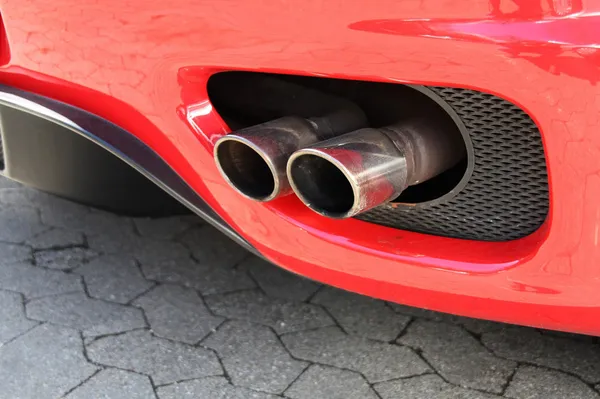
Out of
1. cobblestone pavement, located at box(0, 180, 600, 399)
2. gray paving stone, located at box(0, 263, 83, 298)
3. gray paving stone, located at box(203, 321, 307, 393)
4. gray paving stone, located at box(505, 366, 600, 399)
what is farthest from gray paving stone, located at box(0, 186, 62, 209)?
gray paving stone, located at box(505, 366, 600, 399)

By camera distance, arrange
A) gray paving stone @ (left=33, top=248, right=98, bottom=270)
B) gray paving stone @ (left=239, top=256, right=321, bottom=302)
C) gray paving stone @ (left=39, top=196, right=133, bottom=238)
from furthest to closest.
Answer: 1. gray paving stone @ (left=39, top=196, right=133, bottom=238)
2. gray paving stone @ (left=33, top=248, right=98, bottom=270)
3. gray paving stone @ (left=239, top=256, right=321, bottom=302)

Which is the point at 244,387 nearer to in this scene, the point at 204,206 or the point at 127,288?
the point at 204,206

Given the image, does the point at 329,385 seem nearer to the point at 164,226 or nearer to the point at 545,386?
the point at 545,386

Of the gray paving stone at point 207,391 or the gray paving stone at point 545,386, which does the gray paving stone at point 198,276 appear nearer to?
the gray paving stone at point 207,391

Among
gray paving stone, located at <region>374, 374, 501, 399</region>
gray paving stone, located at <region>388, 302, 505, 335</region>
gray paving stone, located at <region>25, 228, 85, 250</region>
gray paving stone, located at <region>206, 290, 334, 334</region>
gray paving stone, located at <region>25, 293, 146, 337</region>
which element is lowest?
gray paving stone, located at <region>388, 302, 505, 335</region>

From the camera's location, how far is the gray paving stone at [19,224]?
102 inches

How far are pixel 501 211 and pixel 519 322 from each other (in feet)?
0.70

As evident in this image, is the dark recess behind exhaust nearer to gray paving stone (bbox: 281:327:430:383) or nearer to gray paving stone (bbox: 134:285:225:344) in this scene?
gray paving stone (bbox: 281:327:430:383)


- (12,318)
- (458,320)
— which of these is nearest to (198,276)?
(12,318)

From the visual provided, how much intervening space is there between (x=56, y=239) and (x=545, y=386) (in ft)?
5.47

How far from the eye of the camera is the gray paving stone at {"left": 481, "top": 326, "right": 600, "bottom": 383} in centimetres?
179

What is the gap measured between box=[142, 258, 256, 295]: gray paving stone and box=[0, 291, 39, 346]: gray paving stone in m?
0.38

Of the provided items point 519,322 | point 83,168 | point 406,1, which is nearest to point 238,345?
point 83,168

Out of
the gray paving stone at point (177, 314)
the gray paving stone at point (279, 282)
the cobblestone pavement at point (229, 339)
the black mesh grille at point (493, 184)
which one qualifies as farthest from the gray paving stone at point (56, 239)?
the black mesh grille at point (493, 184)
